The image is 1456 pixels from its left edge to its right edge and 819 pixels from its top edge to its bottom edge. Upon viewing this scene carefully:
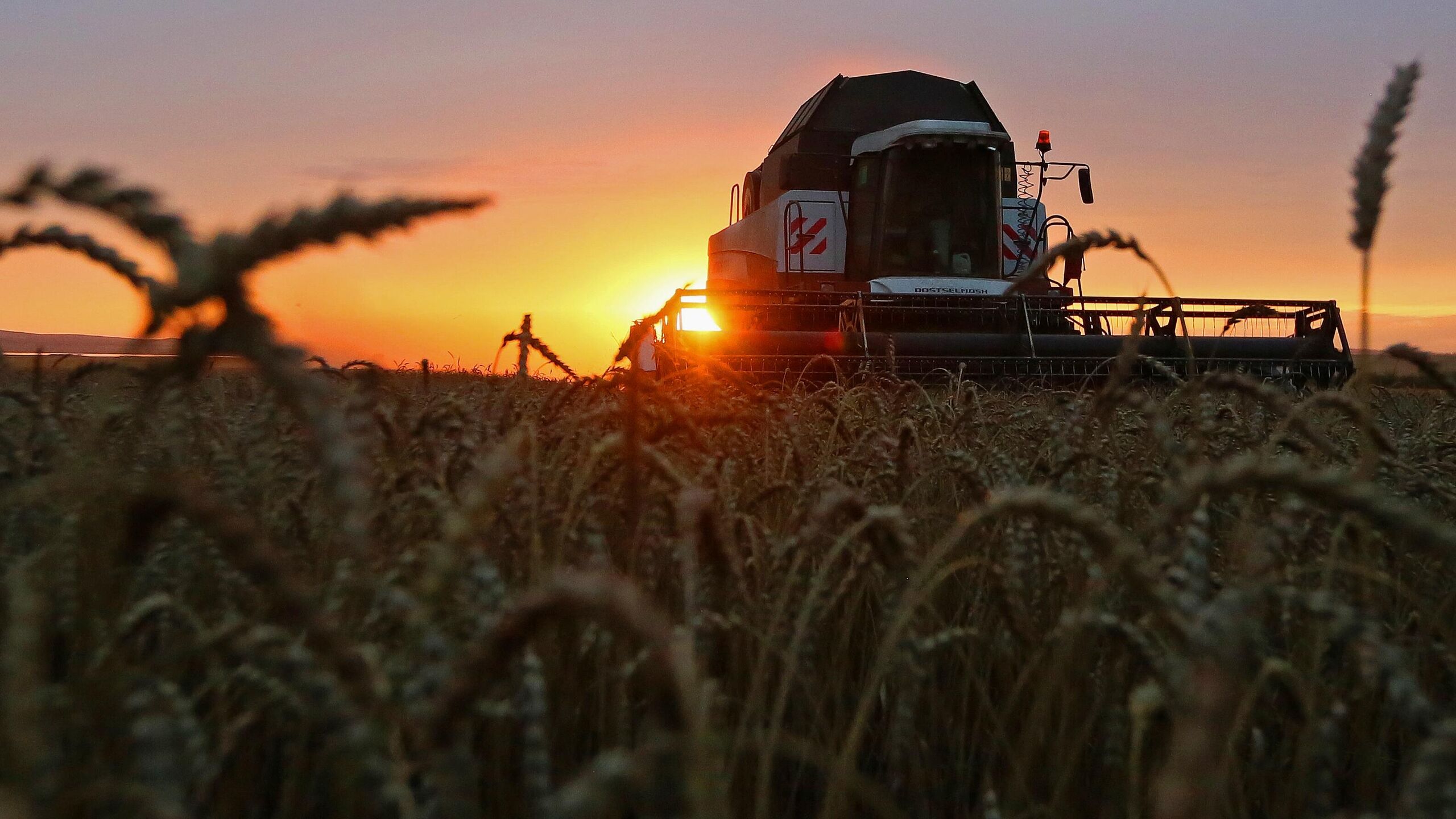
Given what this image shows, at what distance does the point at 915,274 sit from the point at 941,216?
0.76 meters

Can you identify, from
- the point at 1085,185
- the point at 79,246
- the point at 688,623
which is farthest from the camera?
the point at 1085,185

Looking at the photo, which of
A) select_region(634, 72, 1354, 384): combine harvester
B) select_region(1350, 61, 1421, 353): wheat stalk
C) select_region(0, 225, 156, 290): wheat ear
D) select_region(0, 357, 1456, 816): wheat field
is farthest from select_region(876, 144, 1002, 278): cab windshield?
select_region(0, 225, 156, 290): wheat ear

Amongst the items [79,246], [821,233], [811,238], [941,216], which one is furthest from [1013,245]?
[79,246]

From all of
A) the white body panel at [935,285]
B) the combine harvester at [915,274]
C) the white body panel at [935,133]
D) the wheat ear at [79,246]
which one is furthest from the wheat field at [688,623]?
the white body panel at [935,133]

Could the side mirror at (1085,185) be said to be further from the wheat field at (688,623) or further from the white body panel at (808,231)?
the wheat field at (688,623)

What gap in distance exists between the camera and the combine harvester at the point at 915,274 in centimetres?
1078

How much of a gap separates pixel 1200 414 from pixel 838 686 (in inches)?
27.8

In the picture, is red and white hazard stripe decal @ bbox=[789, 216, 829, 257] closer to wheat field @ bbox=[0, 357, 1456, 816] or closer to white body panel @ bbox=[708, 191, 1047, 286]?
white body panel @ bbox=[708, 191, 1047, 286]

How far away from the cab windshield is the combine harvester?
0.05 ft

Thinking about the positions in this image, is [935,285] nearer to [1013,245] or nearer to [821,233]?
[821,233]

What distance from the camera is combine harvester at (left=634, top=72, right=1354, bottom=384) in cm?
1078

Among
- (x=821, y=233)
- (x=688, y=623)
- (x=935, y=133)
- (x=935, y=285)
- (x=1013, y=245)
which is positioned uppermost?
(x=935, y=133)

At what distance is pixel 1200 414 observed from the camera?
172 centimetres

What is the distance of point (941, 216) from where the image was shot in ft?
43.1
